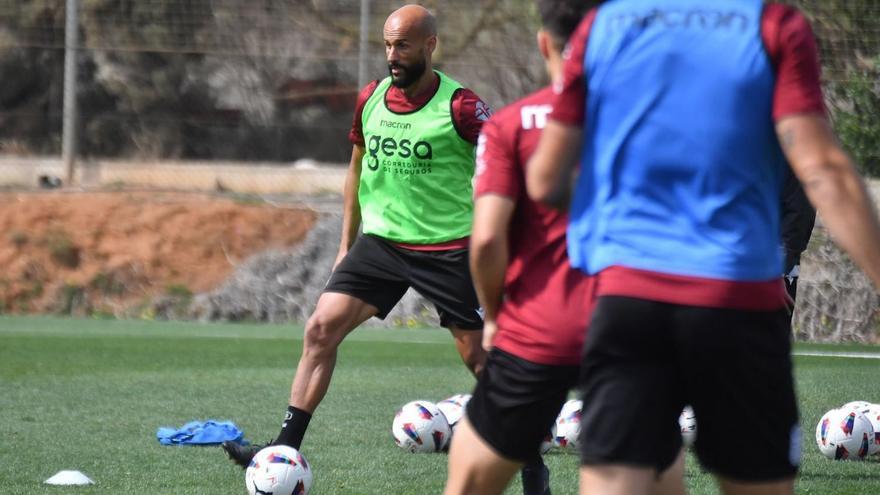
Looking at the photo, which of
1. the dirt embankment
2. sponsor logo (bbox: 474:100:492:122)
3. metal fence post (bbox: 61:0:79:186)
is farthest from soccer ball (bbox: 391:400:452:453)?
metal fence post (bbox: 61:0:79:186)

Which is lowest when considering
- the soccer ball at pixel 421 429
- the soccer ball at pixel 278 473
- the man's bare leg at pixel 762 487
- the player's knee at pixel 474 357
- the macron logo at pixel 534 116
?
the soccer ball at pixel 421 429

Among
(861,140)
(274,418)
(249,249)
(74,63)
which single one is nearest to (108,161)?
(74,63)

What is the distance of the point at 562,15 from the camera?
152 inches

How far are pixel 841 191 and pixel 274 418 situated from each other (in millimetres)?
7042

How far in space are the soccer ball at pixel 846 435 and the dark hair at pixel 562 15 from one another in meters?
4.78

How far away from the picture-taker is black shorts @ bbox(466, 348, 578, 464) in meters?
4.07

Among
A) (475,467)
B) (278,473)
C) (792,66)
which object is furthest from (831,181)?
(278,473)

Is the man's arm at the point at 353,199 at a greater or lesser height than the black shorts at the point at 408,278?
greater

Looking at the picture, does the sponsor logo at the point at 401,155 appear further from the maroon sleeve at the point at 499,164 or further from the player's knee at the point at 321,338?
the maroon sleeve at the point at 499,164

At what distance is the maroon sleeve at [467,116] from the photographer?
7.60 meters

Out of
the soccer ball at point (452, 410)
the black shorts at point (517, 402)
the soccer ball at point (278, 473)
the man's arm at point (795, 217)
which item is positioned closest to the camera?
the black shorts at point (517, 402)

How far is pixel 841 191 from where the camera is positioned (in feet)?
11.0

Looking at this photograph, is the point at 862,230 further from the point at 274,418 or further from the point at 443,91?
the point at 274,418

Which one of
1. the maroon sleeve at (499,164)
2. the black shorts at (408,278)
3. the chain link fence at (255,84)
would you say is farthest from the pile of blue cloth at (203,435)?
the chain link fence at (255,84)
